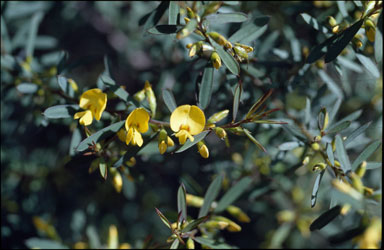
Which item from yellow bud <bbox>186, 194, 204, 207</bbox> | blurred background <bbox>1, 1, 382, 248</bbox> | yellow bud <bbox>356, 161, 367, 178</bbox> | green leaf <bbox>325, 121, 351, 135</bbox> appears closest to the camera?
yellow bud <bbox>356, 161, 367, 178</bbox>

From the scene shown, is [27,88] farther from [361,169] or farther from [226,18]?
[361,169]

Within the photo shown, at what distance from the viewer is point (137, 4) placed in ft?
8.97

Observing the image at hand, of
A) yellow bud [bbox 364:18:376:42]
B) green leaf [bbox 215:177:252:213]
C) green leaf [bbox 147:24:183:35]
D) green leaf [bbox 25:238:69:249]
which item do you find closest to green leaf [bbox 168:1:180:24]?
green leaf [bbox 147:24:183:35]

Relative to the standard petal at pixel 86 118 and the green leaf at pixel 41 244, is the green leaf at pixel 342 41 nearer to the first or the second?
the standard petal at pixel 86 118

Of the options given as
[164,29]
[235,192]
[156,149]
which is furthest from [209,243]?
[164,29]

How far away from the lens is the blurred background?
2.11m

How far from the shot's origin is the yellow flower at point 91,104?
154 cm

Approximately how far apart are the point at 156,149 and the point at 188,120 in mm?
388

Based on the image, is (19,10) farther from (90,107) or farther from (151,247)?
(151,247)

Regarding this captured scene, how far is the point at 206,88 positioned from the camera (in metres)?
1.65

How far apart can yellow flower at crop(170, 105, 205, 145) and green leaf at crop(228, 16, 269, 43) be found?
0.48 meters

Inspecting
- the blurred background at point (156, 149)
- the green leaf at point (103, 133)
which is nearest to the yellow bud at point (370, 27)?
the blurred background at point (156, 149)

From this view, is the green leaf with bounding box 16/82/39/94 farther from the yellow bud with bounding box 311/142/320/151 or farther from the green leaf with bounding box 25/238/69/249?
the yellow bud with bounding box 311/142/320/151

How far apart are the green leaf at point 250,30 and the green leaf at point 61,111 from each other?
2.71ft
